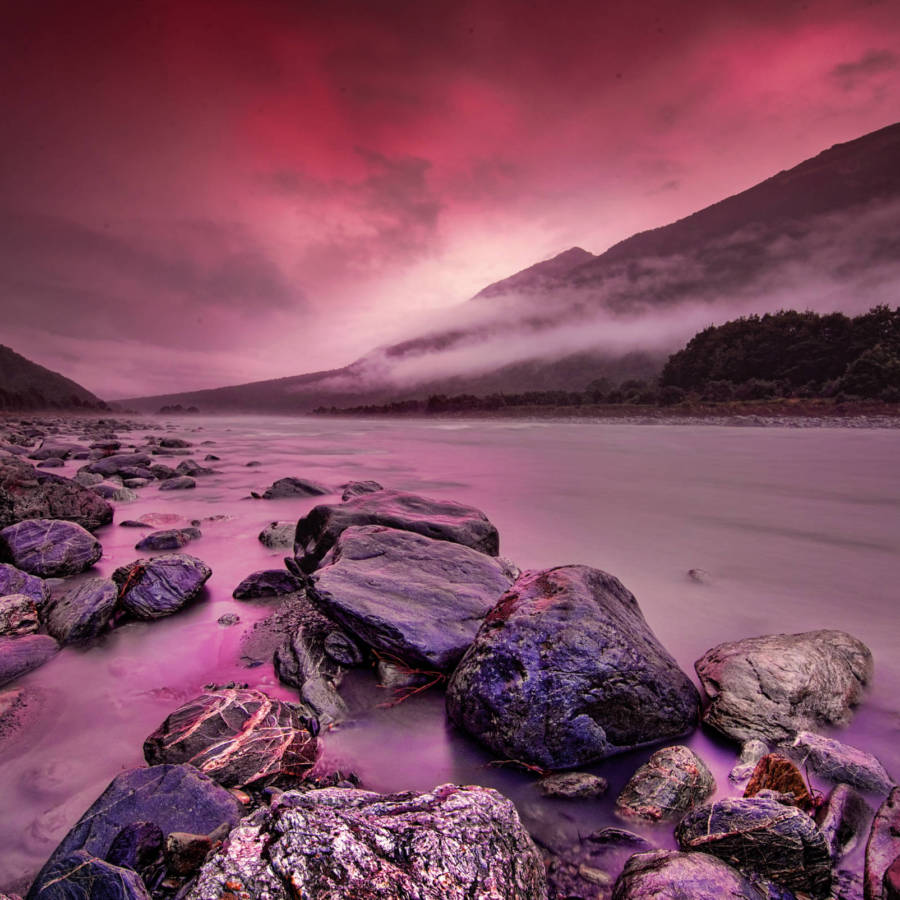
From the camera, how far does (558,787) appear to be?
2398mm

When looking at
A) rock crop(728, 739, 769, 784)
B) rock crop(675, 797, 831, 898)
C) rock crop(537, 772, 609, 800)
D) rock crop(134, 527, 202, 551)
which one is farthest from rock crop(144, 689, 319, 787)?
rock crop(134, 527, 202, 551)

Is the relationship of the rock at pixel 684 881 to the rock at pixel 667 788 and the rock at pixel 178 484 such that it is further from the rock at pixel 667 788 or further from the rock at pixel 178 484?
the rock at pixel 178 484

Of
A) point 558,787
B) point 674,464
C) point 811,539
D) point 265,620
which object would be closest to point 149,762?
point 265,620

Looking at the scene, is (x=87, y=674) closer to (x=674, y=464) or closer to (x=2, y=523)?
Answer: (x=2, y=523)

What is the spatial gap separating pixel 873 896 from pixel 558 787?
49.1 inches

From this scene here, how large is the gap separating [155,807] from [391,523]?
3.52 m

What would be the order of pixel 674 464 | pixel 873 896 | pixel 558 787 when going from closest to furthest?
pixel 873 896 → pixel 558 787 → pixel 674 464

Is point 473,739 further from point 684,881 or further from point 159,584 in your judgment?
point 159,584

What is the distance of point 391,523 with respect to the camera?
539 centimetres

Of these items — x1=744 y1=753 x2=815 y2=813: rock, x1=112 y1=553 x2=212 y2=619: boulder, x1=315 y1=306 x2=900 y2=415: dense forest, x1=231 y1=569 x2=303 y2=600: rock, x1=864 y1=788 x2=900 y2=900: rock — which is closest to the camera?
x1=864 y1=788 x2=900 y2=900: rock

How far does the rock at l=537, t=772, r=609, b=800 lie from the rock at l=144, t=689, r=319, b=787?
4.41ft

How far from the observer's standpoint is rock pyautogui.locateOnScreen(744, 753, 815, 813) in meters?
2.11

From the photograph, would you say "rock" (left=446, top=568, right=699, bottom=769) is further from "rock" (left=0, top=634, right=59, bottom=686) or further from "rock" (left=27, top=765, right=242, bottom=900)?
"rock" (left=0, top=634, right=59, bottom=686)

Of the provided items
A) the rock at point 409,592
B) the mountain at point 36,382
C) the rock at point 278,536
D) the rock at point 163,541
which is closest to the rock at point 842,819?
the rock at point 409,592
